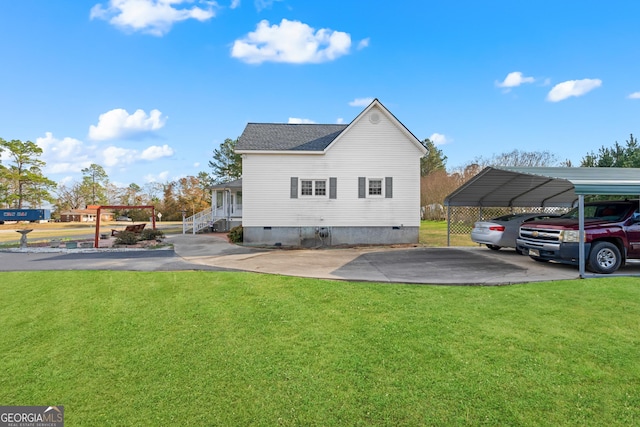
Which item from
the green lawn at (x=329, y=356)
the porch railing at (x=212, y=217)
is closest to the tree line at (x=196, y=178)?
the porch railing at (x=212, y=217)

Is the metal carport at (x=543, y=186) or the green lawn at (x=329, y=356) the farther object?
the metal carport at (x=543, y=186)

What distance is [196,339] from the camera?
13.8ft

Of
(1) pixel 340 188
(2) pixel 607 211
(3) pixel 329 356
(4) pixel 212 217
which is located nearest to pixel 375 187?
(1) pixel 340 188

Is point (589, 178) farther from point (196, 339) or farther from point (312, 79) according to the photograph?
point (312, 79)

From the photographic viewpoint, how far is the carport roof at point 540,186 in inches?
286

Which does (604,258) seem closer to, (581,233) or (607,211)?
(581,233)

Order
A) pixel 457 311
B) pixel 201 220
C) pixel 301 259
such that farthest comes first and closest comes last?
1. pixel 201 220
2. pixel 301 259
3. pixel 457 311

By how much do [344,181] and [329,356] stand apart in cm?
1202

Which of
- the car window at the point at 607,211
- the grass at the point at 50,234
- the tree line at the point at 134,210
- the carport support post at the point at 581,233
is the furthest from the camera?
the tree line at the point at 134,210

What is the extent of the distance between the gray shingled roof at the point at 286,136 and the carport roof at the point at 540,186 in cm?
744

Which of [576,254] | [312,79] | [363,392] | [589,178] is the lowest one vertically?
[363,392]

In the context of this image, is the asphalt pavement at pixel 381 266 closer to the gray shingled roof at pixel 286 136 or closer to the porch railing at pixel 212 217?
the gray shingled roof at pixel 286 136

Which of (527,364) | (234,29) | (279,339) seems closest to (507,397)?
(527,364)

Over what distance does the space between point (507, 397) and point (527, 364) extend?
0.79 m
